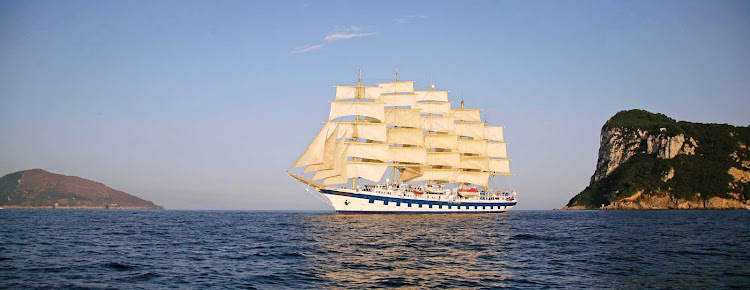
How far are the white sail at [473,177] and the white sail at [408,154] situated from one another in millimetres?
17041

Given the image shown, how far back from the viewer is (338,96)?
97.8 meters

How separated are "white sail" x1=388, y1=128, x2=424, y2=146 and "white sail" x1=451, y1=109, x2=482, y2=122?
23.1 m

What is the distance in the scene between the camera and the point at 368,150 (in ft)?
319

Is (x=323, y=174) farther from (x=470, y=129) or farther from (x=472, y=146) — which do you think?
(x=472, y=146)

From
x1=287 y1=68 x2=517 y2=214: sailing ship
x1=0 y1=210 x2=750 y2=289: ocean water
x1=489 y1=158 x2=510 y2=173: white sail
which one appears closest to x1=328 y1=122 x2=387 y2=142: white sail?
x1=287 y1=68 x2=517 y2=214: sailing ship

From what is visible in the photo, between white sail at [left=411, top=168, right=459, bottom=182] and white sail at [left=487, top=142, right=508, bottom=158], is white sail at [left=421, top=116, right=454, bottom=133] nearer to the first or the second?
white sail at [left=411, top=168, right=459, bottom=182]

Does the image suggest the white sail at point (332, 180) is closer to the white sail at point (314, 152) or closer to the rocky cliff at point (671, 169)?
the white sail at point (314, 152)

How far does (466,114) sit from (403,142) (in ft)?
88.6

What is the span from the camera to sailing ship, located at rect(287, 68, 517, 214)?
91.8 m

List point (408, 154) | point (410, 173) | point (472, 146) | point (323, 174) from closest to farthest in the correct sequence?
point (323, 174), point (408, 154), point (410, 173), point (472, 146)

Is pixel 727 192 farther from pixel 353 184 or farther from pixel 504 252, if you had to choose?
pixel 504 252

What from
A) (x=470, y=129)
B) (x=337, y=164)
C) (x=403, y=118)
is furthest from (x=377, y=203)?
(x=470, y=129)

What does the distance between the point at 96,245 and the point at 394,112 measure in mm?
75391

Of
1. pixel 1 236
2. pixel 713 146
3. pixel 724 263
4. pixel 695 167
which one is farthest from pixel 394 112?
pixel 713 146
